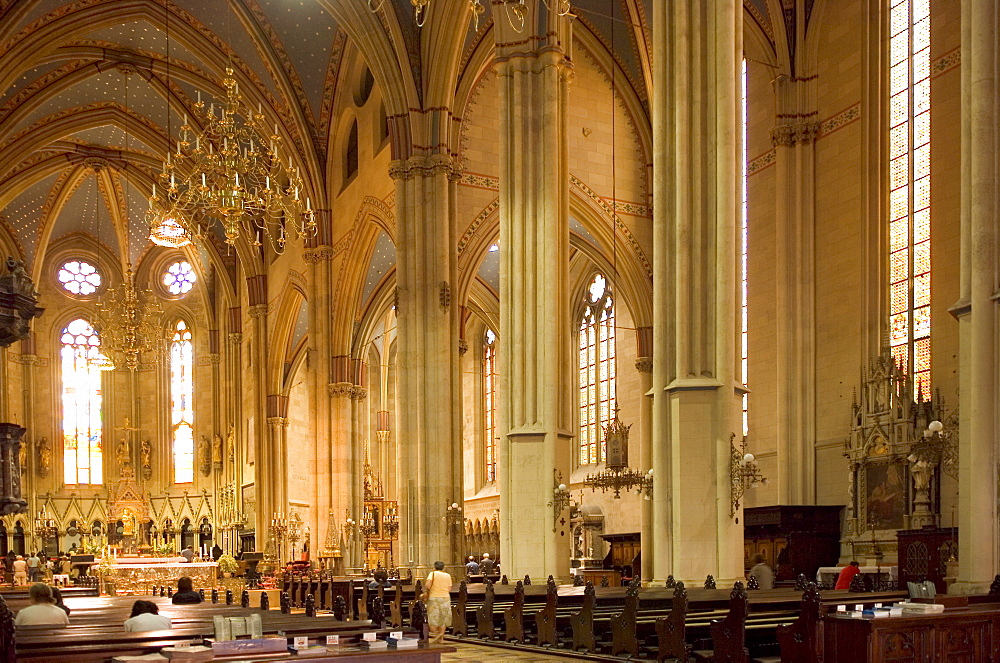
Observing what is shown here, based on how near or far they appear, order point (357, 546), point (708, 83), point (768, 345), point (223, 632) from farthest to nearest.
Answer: point (357, 546), point (768, 345), point (708, 83), point (223, 632)

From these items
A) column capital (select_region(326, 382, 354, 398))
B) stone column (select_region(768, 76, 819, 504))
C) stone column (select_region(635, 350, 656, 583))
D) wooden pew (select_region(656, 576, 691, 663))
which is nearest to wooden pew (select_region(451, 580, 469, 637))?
wooden pew (select_region(656, 576, 691, 663))

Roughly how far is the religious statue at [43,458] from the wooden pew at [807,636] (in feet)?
131

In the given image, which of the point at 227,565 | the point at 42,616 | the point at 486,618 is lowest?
the point at 227,565

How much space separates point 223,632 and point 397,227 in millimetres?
18699

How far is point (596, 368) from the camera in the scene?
3434 centimetres

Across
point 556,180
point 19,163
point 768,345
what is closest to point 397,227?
point 556,180

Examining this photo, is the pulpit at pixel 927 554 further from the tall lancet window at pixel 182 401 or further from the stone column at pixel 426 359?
the tall lancet window at pixel 182 401

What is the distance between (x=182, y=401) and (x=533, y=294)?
29.6m

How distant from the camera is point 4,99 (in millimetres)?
33250

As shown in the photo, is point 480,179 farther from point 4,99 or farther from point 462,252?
point 4,99

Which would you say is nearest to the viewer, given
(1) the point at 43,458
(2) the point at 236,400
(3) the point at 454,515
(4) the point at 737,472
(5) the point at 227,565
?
(4) the point at 737,472

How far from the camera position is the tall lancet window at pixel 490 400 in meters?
39.1

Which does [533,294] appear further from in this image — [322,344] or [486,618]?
[322,344]

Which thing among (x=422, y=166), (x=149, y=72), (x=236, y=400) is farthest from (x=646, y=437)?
(x=236, y=400)
